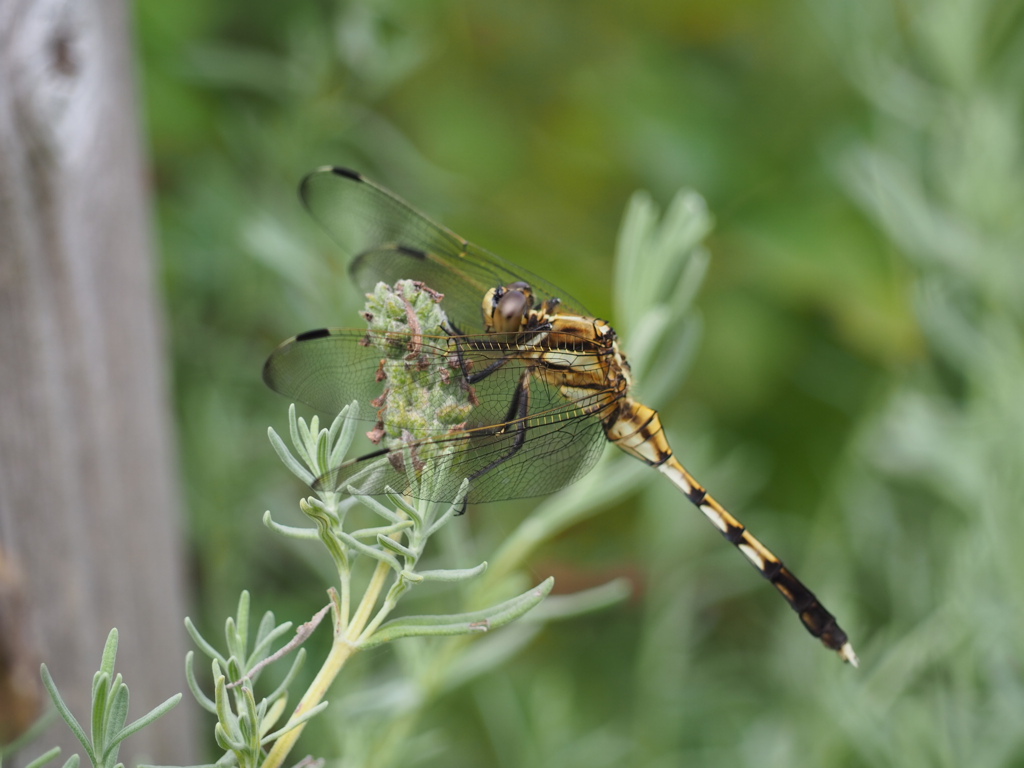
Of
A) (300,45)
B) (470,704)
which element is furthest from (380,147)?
(470,704)

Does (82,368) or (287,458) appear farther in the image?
(82,368)

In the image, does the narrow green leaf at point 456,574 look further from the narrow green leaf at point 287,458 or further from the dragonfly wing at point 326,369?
the dragonfly wing at point 326,369

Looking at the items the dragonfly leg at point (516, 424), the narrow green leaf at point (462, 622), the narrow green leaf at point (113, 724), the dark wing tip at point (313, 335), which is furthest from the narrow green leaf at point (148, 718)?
the dark wing tip at point (313, 335)

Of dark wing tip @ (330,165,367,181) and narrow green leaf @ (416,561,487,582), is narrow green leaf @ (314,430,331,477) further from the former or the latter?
dark wing tip @ (330,165,367,181)

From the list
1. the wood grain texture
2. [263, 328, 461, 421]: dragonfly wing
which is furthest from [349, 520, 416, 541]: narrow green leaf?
the wood grain texture

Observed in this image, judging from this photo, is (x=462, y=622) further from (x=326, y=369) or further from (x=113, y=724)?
(x=326, y=369)

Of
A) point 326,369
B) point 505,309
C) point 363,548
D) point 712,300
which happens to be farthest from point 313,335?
point 712,300

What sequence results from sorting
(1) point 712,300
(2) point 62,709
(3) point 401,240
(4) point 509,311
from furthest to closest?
1. (1) point 712,300
2. (3) point 401,240
3. (4) point 509,311
4. (2) point 62,709
